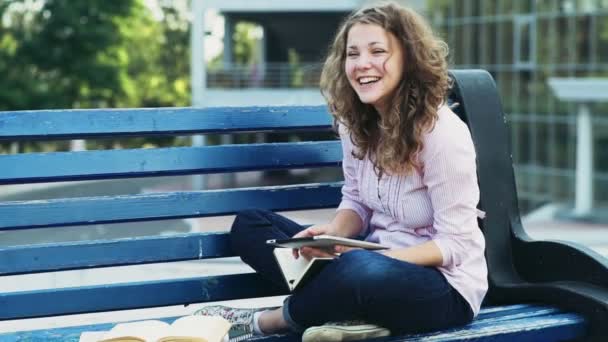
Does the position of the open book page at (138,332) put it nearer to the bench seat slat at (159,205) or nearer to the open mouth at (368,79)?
the bench seat slat at (159,205)

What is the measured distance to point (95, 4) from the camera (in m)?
29.9

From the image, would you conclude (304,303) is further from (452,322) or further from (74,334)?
(74,334)

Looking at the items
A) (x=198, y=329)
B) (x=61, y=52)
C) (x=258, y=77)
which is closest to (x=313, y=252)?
(x=198, y=329)

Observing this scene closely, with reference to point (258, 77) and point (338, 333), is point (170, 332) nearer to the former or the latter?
point (338, 333)

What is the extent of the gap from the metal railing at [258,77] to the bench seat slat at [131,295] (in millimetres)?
27916

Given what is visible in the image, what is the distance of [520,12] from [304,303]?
25866mm

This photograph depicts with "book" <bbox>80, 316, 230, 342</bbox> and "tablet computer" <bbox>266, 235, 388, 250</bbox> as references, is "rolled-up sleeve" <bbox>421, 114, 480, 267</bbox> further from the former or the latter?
"book" <bbox>80, 316, 230, 342</bbox>

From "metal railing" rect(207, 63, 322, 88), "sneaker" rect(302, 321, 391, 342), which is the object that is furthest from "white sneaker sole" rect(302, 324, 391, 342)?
"metal railing" rect(207, 63, 322, 88)

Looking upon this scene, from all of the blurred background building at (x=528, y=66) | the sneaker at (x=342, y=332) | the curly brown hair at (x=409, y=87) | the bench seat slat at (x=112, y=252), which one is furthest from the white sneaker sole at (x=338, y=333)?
the blurred background building at (x=528, y=66)

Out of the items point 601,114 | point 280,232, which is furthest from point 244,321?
point 601,114

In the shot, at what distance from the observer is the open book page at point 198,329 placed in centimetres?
242

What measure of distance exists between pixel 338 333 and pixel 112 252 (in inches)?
34.9

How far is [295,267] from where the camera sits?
276 centimetres

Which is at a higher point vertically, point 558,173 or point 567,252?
point 567,252
